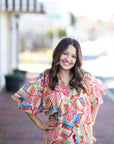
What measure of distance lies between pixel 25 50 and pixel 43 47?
2.83 metres

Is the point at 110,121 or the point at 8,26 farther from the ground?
the point at 8,26

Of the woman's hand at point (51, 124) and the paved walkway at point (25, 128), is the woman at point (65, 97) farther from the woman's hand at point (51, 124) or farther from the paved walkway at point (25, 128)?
the paved walkway at point (25, 128)

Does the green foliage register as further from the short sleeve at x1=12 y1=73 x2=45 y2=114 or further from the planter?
the short sleeve at x1=12 y1=73 x2=45 y2=114

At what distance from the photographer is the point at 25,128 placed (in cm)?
574

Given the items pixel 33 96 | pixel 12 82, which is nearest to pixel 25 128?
pixel 33 96

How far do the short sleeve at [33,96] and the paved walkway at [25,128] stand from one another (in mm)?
2624

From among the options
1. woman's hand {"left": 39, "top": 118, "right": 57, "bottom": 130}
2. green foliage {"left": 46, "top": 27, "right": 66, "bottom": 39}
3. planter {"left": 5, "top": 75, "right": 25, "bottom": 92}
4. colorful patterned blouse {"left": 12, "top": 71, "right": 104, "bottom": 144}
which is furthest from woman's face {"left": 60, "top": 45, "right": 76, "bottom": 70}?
green foliage {"left": 46, "top": 27, "right": 66, "bottom": 39}

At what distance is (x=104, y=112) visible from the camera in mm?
7520

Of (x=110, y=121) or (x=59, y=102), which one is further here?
(x=110, y=121)

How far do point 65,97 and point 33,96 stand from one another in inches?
11.9

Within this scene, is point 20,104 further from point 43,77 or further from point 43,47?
point 43,47

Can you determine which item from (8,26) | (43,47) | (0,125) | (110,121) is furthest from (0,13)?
(43,47)

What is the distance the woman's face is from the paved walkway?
282cm

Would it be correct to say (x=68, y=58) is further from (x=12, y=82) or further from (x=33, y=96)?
(x=12, y=82)
